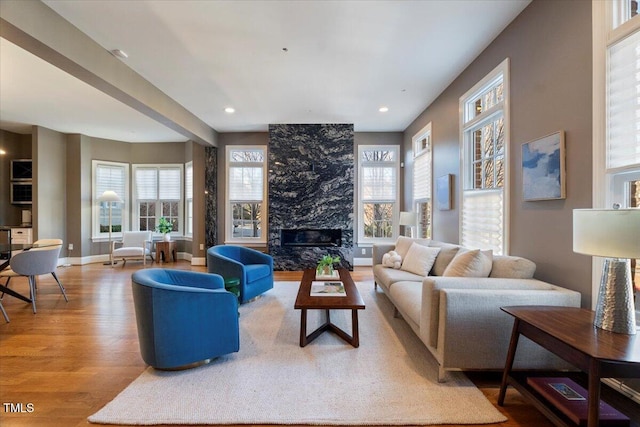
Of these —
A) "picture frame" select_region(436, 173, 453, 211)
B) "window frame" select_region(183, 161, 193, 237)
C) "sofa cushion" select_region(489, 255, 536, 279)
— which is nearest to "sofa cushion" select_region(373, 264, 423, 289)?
"sofa cushion" select_region(489, 255, 536, 279)

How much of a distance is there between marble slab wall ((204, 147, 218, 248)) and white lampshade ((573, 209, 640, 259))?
20.4 ft

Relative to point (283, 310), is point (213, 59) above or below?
above

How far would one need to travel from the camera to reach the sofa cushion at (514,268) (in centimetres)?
229

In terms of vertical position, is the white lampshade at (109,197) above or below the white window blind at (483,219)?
above

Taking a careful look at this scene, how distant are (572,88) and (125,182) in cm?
865

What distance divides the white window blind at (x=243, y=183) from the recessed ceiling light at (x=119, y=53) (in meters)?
3.41

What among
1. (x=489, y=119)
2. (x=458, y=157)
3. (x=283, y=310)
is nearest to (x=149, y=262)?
(x=283, y=310)

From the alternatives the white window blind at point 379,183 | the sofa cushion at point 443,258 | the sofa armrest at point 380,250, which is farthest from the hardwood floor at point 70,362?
the white window blind at point 379,183

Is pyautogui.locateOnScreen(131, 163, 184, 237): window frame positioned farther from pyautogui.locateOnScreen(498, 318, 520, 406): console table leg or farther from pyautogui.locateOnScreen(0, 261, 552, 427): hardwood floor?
pyautogui.locateOnScreen(498, 318, 520, 406): console table leg

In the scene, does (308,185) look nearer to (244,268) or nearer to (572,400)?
(244,268)

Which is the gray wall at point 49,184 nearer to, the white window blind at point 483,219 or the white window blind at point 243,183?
the white window blind at point 243,183

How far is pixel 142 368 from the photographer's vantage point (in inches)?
87.7

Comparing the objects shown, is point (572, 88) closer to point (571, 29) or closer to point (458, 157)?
point (571, 29)

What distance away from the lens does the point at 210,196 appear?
6328 mm
